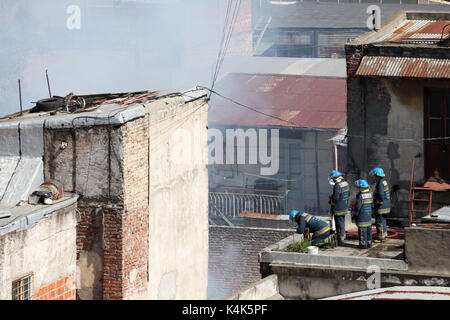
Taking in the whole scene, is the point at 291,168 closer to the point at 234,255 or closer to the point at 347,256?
the point at 234,255

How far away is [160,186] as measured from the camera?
16812mm

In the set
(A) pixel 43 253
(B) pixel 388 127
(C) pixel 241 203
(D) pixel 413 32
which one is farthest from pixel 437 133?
(C) pixel 241 203

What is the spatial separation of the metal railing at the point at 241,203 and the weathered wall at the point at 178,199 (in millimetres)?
10213

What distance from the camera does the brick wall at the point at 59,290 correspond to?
14.7 meters

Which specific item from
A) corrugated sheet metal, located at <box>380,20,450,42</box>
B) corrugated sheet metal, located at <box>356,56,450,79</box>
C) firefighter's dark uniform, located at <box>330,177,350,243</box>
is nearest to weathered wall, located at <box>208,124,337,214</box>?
corrugated sheet metal, located at <box>380,20,450,42</box>

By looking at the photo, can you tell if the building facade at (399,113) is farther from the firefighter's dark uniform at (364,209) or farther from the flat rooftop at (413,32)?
the firefighter's dark uniform at (364,209)

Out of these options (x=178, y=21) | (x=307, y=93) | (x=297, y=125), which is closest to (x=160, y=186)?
(x=297, y=125)

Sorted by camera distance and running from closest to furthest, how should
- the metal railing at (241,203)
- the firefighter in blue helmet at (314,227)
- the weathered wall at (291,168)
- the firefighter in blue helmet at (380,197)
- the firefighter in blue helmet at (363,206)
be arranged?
the firefighter in blue helmet at (363,206)
the firefighter in blue helmet at (314,227)
the firefighter in blue helmet at (380,197)
the metal railing at (241,203)
the weathered wall at (291,168)

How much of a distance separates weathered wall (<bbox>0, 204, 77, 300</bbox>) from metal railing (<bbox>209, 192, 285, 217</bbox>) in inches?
563

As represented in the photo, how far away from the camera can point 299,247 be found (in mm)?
15930

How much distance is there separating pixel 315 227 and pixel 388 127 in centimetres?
342

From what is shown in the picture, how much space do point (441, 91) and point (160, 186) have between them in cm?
607

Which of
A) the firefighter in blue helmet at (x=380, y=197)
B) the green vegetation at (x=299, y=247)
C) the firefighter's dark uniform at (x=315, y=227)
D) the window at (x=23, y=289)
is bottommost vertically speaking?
the window at (x=23, y=289)

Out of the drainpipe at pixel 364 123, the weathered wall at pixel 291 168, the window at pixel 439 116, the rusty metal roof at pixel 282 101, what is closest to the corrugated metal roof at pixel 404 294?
the drainpipe at pixel 364 123
